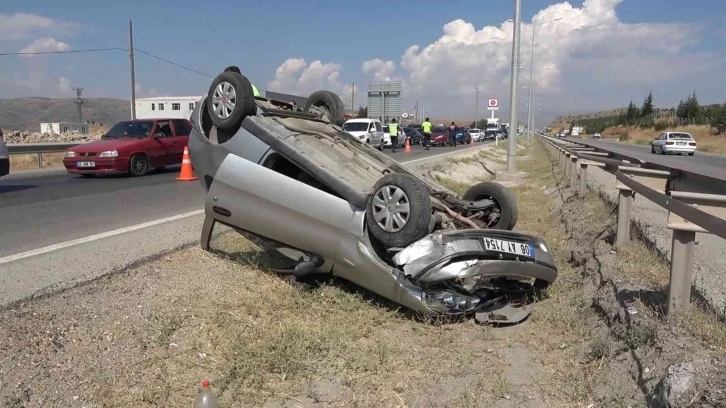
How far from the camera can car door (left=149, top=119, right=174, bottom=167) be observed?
653 inches

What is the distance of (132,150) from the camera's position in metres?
15.8

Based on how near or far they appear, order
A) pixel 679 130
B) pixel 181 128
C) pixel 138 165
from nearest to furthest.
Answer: pixel 138 165 → pixel 181 128 → pixel 679 130

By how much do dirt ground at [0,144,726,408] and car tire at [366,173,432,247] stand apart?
65cm

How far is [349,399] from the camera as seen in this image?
3.29 meters

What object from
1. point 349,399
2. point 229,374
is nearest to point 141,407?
point 229,374

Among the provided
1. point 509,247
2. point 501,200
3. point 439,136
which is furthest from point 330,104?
point 439,136

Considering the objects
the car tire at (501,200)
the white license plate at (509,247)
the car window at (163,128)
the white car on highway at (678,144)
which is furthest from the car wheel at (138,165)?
the white car on highway at (678,144)

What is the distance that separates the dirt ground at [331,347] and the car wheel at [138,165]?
11491 mm

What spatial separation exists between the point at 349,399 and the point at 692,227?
228 cm

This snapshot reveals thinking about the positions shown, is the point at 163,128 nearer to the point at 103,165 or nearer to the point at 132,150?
the point at 132,150

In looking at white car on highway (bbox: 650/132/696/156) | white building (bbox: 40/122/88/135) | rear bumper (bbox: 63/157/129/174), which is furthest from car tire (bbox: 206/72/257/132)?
white building (bbox: 40/122/88/135)

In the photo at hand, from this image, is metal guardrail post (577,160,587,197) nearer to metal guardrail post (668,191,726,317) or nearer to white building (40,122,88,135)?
metal guardrail post (668,191,726,317)

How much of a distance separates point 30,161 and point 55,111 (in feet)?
511

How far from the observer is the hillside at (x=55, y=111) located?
14412 centimetres
